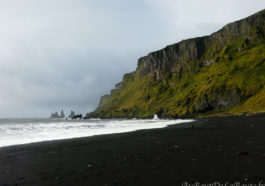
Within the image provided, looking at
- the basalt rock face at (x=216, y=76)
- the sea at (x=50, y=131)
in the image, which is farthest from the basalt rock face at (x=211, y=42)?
the sea at (x=50, y=131)

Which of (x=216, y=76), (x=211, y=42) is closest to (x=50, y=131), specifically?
(x=216, y=76)

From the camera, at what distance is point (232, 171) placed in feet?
23.6

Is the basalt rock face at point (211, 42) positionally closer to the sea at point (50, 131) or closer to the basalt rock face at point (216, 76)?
the basalt rock face at point (216, 76)

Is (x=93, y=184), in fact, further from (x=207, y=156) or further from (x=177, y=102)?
(x=177, y=102)

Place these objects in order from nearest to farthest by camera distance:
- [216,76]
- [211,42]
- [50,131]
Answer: [50,131] → [216,76] → [211,42]

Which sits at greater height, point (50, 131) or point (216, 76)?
point (216, 76)

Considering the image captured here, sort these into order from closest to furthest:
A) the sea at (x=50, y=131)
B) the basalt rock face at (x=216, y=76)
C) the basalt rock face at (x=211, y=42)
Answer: the sea at (x=50, y=131) < the basalt rock face at (x=216, y=76) < the basalt rock face at (x=211, y=42)

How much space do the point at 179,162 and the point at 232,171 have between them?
7.99 feet

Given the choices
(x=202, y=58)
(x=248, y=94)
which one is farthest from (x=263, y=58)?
(x=202, y=58)

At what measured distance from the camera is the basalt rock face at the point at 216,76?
104 metres

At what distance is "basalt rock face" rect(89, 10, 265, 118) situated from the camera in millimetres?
104438

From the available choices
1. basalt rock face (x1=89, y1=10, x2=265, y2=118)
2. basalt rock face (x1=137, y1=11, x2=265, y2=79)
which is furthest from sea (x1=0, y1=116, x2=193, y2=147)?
basalt rock face (x1=137, y1=11, x2=265, y2=79)

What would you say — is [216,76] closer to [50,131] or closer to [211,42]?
[211,42]

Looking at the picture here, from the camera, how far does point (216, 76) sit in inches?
5143
